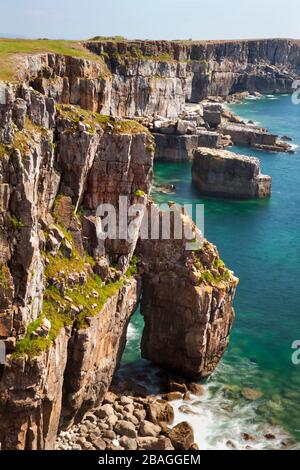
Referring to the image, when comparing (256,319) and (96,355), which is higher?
(96,355)

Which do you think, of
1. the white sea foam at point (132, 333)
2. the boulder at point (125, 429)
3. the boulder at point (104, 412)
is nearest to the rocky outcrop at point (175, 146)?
the white sea foam at point (132, 333)

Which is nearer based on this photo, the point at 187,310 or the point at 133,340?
the point at 187,310

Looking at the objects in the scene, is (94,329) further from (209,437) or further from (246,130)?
(246,130)

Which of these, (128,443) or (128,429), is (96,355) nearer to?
(128,429)

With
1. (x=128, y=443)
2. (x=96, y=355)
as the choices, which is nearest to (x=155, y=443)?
(x=128, y=443)

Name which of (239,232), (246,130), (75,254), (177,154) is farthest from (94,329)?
(246,130)
